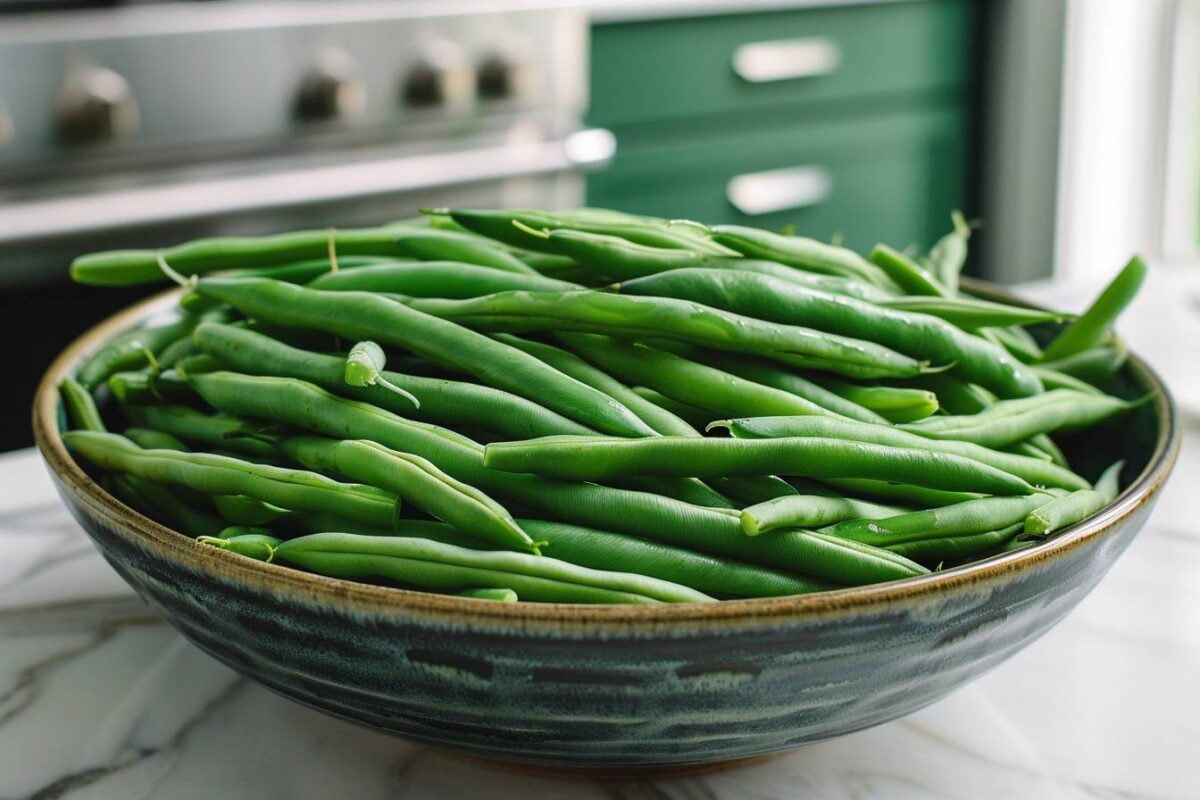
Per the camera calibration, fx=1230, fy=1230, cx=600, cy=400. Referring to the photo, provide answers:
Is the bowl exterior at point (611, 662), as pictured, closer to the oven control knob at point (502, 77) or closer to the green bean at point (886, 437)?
the green bean at point (886, 437)

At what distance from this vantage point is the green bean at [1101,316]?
0.78 meters

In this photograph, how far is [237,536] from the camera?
564mm

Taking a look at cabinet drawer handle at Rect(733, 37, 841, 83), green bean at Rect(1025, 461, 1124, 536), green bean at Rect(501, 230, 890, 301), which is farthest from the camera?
cabinet drawer handle at Rect(733, 37, 841, 83)

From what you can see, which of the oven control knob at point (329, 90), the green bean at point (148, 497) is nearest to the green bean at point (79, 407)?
the green bean at point (148, 497)

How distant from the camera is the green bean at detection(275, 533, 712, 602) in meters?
0.50

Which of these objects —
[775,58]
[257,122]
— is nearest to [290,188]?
[257,122]

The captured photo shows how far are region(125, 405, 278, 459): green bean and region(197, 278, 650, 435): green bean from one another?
7 centimetres

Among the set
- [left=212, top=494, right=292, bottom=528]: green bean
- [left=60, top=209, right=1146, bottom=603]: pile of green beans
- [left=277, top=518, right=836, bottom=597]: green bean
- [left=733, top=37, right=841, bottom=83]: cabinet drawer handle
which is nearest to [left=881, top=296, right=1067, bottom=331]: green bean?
[left=60, top=209, right=1146, bottom=603]: pile of green beans

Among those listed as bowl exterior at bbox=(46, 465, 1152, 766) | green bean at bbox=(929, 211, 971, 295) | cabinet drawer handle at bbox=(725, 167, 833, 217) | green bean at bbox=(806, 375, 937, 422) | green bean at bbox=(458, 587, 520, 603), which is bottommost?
cabinet drawer handle at bbox=(725, 167, 833, 217)

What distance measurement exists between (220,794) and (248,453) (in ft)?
0.56

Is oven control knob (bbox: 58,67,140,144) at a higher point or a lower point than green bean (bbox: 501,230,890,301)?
higher

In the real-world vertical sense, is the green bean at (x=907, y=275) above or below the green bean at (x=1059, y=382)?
above

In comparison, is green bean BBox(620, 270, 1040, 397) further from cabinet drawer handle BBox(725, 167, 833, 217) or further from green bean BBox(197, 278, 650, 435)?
cabinet drawer handle BBox(725, 167, 833, 217)

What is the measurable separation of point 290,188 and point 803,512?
139cm
